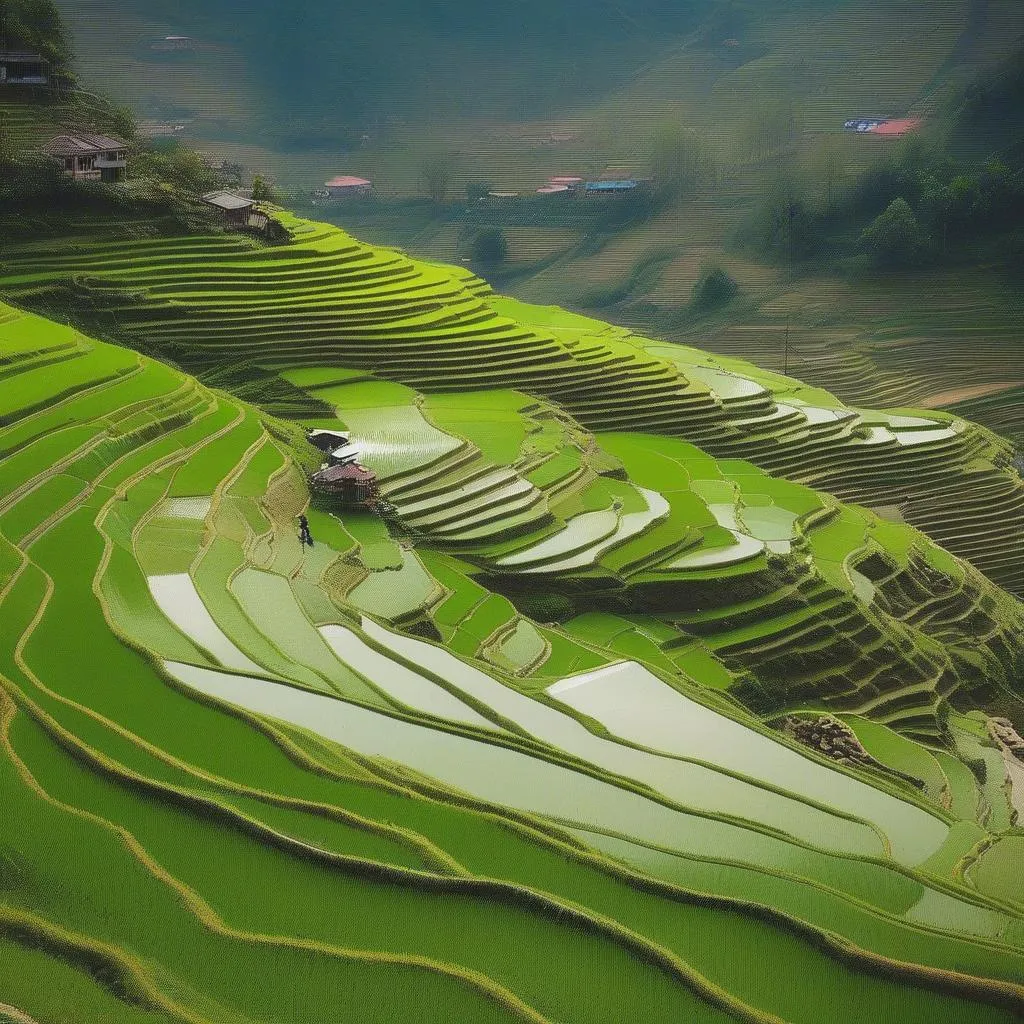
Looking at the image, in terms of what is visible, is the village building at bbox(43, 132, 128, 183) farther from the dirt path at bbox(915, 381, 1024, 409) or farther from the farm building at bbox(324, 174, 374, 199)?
the farm building at bbox(324, 174, 374, 199)

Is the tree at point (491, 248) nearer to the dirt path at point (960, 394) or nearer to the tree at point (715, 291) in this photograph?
the tree at point (715, 291)

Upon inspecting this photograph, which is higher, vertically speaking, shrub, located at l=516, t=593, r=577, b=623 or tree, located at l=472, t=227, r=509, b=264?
shrub, located at l=516, t=593, r=577, b=623

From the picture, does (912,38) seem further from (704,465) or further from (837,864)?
(837,864)

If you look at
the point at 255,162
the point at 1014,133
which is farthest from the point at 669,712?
the point at 255,162

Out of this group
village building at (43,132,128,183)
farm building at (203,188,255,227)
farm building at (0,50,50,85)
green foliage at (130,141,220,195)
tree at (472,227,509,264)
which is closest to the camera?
village building at (43,132,128,183)

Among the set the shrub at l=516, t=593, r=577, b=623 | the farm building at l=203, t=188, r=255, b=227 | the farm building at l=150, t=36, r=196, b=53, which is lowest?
the shrub at l=516, t=593, r=577, b=623

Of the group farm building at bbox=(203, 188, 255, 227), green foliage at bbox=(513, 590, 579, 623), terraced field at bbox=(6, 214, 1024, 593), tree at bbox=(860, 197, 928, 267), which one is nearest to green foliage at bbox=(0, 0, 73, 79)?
farm building at bbox=(203, 188, 255, 227)

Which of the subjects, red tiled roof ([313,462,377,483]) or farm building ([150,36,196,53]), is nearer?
red tiled roof ([313,462,377,483])
